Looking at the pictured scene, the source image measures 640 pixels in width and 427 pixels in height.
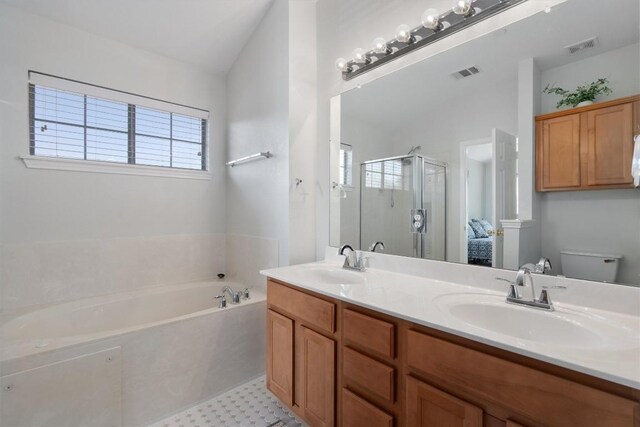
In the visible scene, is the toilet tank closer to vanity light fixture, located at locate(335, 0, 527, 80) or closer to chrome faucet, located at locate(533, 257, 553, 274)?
chrome faucet, located at locate(533, 257, 553, 274)

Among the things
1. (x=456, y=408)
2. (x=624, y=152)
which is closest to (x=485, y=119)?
(x=624, y=152)

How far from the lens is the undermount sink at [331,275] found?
5.98ft

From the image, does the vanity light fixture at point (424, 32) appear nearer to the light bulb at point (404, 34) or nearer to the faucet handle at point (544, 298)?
the light bulb at point (404, 34)

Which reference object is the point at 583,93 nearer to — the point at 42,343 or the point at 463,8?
the point at 463,8

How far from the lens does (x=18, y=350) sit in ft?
4.91

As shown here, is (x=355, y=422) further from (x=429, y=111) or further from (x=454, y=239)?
(x=429, y=111)

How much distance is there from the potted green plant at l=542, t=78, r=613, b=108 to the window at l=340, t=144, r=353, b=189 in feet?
3.94

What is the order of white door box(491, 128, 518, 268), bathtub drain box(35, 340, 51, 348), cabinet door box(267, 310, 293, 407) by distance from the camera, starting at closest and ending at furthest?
white door box(491, 128, 518, 268), bathtub drain box(35, 340, 51, 348), cabinet door box(267, 310, 293, 407)

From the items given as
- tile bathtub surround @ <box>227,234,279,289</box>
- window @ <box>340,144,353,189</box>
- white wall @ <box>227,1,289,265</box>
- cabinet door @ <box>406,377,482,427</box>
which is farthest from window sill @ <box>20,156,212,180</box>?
cabinet door @ <box>406,377,482,427</box>

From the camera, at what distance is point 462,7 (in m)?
1.43

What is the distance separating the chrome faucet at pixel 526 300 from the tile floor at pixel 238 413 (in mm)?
1404

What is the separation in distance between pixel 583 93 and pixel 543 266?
2.29 feet

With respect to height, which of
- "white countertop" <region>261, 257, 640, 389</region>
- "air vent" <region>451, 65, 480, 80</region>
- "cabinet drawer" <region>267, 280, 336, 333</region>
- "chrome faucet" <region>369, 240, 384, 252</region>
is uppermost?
"air vent" <region>451, 65, 480, 80</region>

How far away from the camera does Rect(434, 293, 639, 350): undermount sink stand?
0.89m
